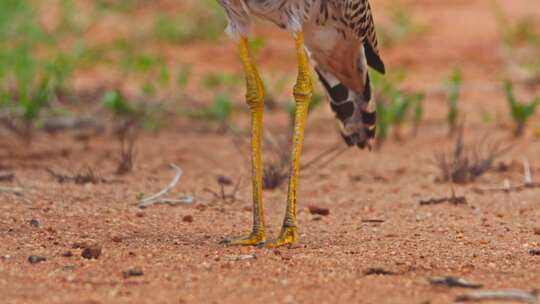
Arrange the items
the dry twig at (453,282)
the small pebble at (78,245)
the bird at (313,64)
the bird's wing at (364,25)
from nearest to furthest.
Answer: the dry twig at (453,282) → the small pebble at (78,245) → the bird at (313,64) → the bird's wing at (364,25)

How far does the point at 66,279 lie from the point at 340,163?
12.4 feet

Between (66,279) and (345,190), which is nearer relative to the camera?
(66,279)

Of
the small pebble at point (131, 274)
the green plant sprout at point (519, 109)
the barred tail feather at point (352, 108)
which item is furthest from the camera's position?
the green plant sprout at point (519, 109)

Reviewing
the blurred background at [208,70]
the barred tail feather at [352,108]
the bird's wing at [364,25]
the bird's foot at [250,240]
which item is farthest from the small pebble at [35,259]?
the blurred background at [208,70]

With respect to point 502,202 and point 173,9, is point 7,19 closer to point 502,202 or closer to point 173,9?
point 502,202

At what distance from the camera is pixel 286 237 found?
4.88 m

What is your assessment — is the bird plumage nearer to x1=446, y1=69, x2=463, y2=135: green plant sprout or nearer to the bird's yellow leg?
the bird's yellow leg

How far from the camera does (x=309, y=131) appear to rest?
29.5ft

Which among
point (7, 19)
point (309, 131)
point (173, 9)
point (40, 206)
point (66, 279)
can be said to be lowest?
point (66, 279)

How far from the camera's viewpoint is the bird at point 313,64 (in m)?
4.97

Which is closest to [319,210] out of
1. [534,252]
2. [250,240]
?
[250,240]

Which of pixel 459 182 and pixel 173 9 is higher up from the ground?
pixel 173 9

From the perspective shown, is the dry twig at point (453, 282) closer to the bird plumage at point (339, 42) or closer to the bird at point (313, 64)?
the bird at point (313, 64)

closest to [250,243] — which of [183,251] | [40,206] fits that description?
[183,251]
